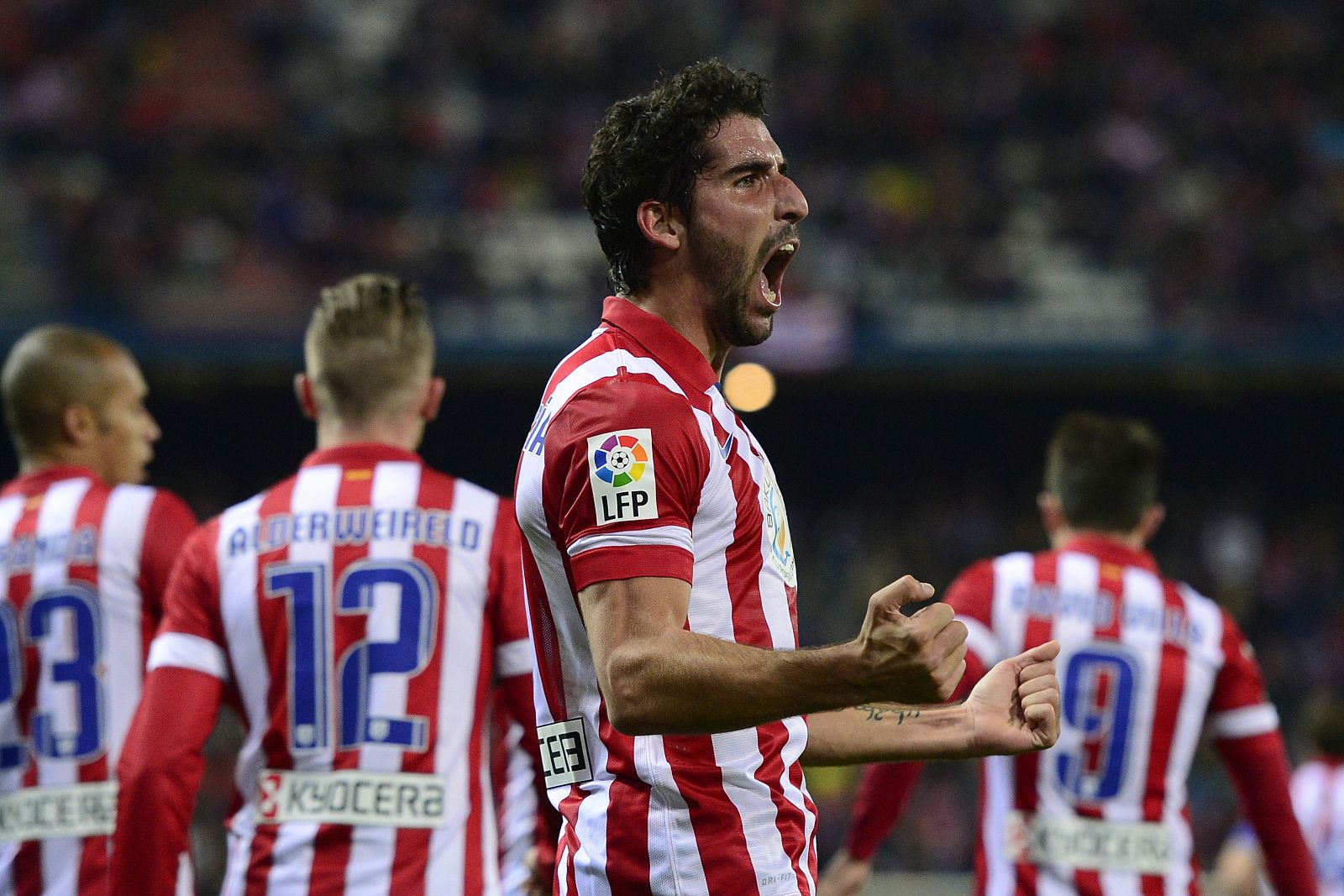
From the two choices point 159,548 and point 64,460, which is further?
point 64,460

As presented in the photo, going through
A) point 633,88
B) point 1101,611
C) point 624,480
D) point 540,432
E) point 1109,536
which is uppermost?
point 633,88

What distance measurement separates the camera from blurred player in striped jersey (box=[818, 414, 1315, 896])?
172 inches

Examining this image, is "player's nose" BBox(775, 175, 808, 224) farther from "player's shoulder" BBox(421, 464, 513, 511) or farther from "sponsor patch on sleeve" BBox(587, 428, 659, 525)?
"player's shoulder" BBox(421, 464, 513, 511)

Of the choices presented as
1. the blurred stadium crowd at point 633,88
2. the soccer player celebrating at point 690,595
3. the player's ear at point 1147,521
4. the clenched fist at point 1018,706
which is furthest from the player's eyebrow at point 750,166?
the blurred stadium crowd at point 633,88

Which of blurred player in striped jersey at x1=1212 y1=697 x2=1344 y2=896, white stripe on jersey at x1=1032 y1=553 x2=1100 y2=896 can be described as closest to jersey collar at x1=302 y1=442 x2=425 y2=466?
white stripe on jersey at x1=1032 y1=553 x2=1100 y2=896

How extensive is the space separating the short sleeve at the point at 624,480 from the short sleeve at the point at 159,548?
76.7 inches

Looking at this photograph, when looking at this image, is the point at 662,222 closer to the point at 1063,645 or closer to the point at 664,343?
the point at 664,343

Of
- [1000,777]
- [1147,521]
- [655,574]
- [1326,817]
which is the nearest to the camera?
[655,574]

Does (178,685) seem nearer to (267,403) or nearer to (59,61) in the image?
(267,403)

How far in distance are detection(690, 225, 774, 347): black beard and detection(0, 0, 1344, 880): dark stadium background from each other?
11866mm

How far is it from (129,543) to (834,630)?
1111cm

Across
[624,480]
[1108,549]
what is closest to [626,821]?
[624,480]

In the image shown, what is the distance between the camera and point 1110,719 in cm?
442

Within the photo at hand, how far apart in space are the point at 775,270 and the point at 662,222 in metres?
0.24
